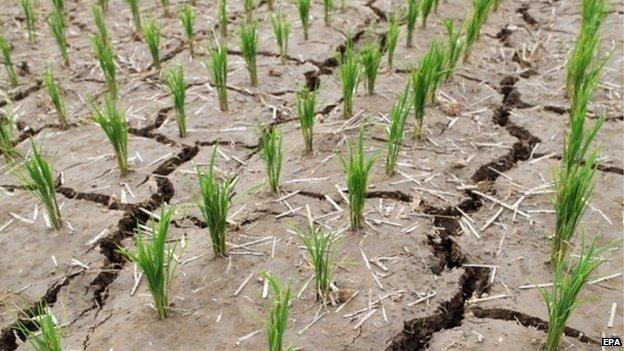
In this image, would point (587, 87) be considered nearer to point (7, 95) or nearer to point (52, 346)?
point (52, 346)

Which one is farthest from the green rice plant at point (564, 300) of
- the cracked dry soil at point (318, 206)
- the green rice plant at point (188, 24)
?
the green rice plant at point (188, 24)

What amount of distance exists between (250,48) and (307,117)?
27.8 inches

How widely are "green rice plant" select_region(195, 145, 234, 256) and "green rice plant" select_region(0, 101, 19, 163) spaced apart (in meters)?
0.97

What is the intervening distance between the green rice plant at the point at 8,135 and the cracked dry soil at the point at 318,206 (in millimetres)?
57

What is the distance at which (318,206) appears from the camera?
9.10ft

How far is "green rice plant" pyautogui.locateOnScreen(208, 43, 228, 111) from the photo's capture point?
3.22 metres

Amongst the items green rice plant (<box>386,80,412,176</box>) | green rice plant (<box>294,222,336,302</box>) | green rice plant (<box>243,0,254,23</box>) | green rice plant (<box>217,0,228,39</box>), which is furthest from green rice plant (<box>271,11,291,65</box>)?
green rice plant (<box>294,222,336,302</box>)

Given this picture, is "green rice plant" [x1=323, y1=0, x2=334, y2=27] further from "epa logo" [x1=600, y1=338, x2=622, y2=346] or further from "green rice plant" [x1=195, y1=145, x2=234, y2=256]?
"epa logo" [x1=600, y1=338, x2=622, y2=346]

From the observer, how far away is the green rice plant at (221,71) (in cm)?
322

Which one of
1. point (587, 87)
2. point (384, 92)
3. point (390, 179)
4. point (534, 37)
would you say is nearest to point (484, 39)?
point (534, 37)

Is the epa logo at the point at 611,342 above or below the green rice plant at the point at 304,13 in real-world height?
below

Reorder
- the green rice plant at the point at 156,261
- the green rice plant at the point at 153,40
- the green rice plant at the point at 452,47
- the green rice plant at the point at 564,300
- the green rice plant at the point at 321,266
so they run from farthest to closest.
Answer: the green rice plant at the point at 153,40 < the green rice plant at the point at 452,47 < the green rice plant at the point at 321,266 < the green rice plant at the point at 156,261 < the green rice plant at the point at 564,300

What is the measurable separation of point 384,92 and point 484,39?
88 centimetres

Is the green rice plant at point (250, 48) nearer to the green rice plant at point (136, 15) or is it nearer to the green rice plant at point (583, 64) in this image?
the green rice plant at point (136, 15)
